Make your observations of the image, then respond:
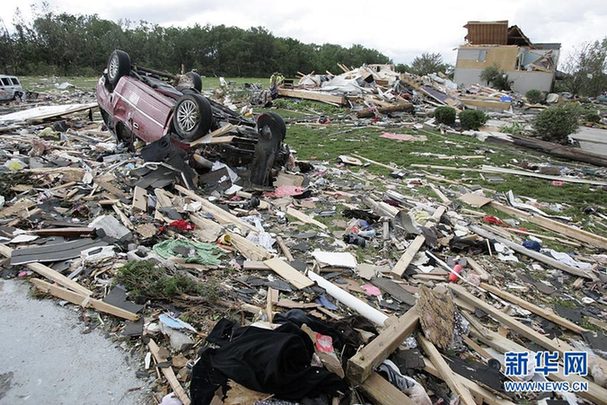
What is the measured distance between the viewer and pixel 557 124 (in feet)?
43.8

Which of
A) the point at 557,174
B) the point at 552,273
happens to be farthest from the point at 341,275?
the point at 557,174

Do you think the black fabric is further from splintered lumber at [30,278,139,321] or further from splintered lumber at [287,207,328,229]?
splintered lumber at [287,207,328,229]

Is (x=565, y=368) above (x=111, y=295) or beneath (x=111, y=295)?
beneath

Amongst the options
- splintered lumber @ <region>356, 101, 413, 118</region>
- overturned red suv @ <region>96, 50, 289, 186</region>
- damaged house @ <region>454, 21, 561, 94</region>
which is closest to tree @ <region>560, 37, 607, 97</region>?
damaged house @ <region>454, 21, 561, 94</region>

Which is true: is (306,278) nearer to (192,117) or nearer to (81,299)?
(81,299)

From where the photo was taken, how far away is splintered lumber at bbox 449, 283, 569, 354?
3.51 meters

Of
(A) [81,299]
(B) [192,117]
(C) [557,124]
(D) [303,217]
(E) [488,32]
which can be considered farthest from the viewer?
(E) [488,32]

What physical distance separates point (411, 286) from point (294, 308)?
157 centimetres

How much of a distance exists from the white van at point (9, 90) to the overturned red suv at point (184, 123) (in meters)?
12.4

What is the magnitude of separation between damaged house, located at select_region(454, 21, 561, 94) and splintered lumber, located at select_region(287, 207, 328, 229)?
35.5 meters

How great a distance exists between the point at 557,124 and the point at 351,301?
13.5 metres

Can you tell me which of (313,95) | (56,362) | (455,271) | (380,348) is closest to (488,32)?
(313,95)

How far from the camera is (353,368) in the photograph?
2604 mm

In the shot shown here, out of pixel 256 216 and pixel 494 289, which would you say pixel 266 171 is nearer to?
pixel 256 216
